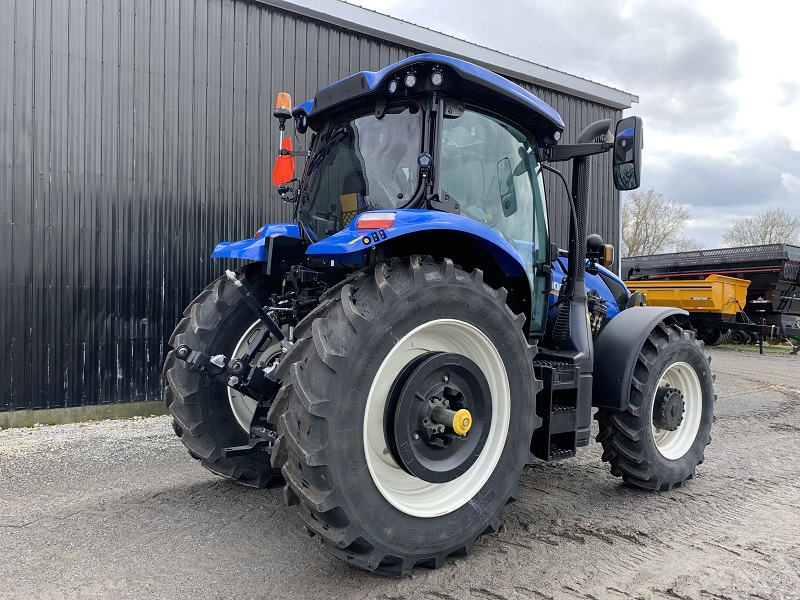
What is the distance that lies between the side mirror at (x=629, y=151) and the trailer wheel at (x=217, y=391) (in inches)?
93.0

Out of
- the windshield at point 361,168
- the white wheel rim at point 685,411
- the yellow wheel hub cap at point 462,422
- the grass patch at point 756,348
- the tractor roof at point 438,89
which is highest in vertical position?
the tractor roof at point 438,89

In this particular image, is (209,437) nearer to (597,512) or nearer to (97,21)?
(597,512)

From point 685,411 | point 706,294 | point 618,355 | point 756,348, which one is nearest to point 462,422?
point 618,355

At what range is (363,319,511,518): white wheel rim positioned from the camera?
299 centimetres

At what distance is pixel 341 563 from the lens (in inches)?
122

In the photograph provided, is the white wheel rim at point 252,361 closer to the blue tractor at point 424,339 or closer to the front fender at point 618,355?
the blue tractor at point 424,339

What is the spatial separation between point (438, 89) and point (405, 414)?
1.76 metres

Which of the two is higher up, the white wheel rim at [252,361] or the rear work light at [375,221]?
the rear work light at [375,221]

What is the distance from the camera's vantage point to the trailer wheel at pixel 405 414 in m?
2.67

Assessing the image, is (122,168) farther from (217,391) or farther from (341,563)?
(341,563)

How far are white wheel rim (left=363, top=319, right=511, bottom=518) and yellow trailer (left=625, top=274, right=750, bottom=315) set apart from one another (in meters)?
14.4

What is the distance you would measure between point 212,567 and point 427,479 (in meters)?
1.16

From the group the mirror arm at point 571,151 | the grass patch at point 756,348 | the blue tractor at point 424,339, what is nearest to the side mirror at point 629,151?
the blue tractor at point 424,339

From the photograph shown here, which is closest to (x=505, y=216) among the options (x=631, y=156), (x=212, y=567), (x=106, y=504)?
(x=631, y=156)
